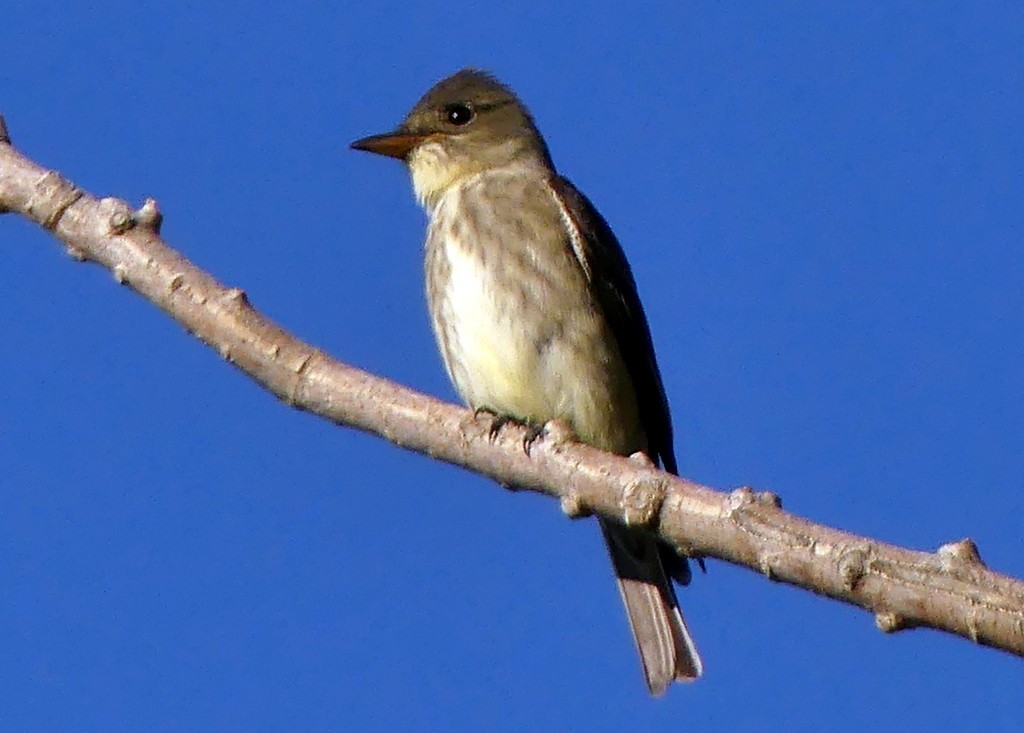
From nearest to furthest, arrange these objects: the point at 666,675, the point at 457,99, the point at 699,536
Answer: the point at 699,536, the point at 666,675, the point at 457,99

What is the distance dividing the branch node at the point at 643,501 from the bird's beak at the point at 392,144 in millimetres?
3097

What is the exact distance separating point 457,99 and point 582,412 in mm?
1853

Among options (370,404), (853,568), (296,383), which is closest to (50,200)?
(296,383)

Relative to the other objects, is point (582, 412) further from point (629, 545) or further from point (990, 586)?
point (990, 586)

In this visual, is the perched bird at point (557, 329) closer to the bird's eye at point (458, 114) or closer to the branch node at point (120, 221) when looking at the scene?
the bird's eye at point (458, 114)

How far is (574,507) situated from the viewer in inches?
155

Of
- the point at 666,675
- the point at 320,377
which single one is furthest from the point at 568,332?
the point at 320,377

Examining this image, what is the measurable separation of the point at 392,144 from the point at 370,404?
9.98ft

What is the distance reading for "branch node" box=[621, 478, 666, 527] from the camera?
3732mm

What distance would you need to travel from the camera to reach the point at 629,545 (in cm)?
618

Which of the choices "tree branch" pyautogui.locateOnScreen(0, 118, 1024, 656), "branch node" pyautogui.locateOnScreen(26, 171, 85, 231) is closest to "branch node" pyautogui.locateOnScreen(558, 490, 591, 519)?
"tree branch" pyautogui.locateOnScreen(0, 118, 1024, 656)

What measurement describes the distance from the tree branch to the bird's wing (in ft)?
7.00

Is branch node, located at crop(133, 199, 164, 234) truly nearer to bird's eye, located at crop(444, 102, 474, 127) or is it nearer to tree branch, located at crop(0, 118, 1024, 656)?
tree branch, located at crop(0, 118, 1024, 656)

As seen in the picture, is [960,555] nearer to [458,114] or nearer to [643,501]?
[643,501]
